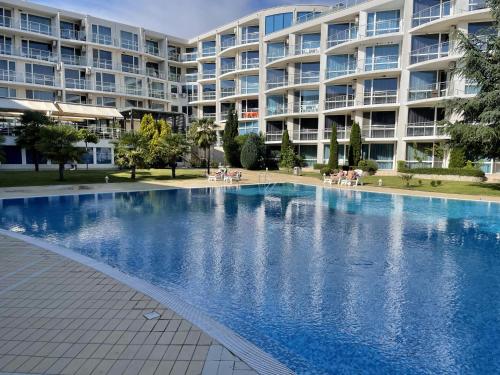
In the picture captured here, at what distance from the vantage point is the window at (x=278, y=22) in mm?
44281

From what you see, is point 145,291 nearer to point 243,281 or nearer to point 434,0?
point 243,281

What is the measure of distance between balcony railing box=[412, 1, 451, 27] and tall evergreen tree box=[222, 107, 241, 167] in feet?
69.7

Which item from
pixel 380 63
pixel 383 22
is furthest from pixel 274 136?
pixel 383 22

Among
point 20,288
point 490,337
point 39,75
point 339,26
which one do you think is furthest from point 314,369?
point 39,75

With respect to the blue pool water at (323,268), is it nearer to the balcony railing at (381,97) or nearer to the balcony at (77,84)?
the balcony railing at (381,97)

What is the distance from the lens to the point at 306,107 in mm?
40875

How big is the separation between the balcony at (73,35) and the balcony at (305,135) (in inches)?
1175

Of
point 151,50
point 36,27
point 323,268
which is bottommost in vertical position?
point 323,268

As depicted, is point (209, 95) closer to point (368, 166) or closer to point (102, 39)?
point (102, 39)

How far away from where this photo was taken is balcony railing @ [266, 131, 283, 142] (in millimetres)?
43522

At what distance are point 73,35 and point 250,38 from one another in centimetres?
2261

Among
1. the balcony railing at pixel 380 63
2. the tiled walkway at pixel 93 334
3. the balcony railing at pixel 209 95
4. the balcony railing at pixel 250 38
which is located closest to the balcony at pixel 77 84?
the balcony railing at pixel 209 95

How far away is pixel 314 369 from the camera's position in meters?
5.33

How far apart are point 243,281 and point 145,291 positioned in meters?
2.63
